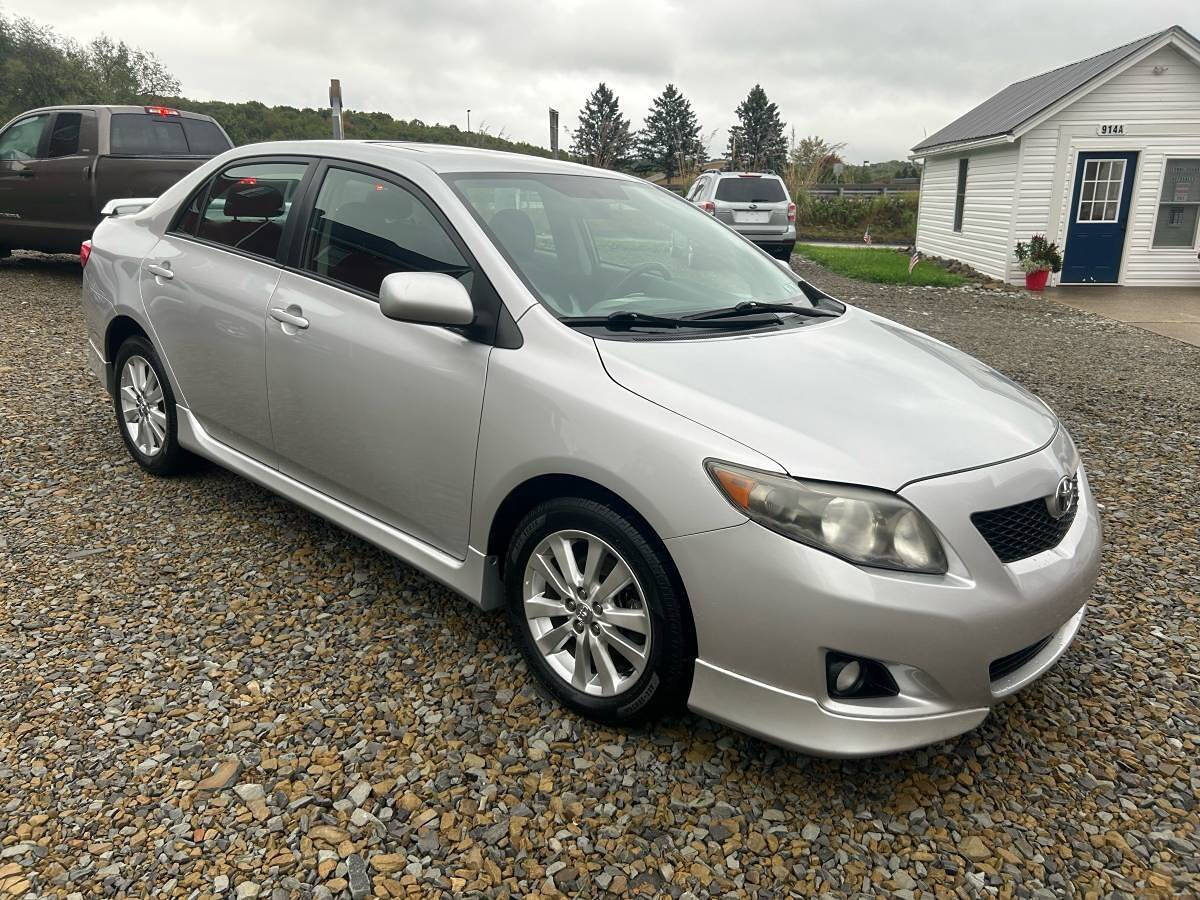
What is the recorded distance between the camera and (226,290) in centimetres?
370

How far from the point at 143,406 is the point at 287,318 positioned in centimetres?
157

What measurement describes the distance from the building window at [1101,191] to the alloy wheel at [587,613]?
15.9 m

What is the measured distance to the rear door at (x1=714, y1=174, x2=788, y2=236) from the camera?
54.3 ft

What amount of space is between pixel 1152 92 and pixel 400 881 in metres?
17.3

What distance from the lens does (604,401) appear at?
8.13 feet

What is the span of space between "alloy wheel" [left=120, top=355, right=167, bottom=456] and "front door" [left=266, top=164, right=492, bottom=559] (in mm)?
1164

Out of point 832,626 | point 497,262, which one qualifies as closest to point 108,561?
point 497,262

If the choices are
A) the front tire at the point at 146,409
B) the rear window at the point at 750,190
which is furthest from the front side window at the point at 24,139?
the rear window at the point at 750,190

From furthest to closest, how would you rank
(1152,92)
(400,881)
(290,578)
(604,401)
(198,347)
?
(1152,92)
(198,347)
(290,578)
(604,401)
(400,881)

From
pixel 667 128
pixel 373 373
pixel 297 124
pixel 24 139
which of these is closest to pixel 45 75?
pixel 297 124

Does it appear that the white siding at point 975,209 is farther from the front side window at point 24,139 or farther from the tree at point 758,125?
the tree at point 758,125

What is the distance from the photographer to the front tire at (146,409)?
425 centimetres

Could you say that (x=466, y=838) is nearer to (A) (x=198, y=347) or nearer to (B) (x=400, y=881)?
(B) (x=400, y=881)

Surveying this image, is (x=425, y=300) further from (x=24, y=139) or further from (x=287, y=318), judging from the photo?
(x=24, y=139)
